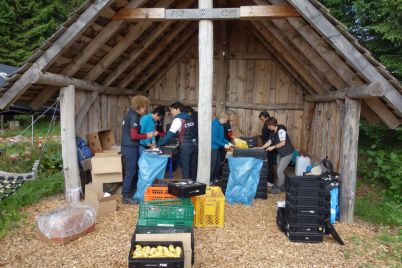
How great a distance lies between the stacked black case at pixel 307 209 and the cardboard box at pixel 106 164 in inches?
130

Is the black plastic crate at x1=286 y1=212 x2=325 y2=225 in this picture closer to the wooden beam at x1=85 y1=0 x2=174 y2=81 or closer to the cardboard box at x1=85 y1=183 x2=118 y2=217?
the cardboard box at x1=85 y1=183 x2=118 y2=217

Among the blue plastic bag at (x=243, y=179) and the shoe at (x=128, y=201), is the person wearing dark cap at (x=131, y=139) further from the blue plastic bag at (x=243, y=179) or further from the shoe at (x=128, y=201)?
the blue plastic bag at (x=243, y=179)

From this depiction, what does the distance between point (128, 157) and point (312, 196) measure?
343 cm

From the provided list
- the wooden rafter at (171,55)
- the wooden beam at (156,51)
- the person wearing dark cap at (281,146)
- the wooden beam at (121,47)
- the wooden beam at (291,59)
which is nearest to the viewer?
the wooden beam at (121,47)

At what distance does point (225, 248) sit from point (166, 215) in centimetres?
95

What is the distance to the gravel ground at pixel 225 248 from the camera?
13.8ft

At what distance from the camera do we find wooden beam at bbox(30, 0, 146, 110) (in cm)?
575

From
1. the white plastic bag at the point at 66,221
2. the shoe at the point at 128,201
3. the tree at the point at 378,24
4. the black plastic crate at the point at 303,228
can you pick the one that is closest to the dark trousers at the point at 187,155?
the shoe at the point at 128,201

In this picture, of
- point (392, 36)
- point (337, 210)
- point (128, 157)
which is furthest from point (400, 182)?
point (128, 157)

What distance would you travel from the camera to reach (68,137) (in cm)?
605

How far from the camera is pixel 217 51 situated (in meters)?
10.2

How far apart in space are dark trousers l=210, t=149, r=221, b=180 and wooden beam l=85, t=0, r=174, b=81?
2914mm

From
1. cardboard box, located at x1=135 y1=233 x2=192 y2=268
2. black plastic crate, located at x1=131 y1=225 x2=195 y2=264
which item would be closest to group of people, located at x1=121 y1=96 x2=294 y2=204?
black plastic crate, located at x1=131 y1=225 x2=195 y2=264

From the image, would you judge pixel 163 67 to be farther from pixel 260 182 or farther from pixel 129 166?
pixel 260 182
